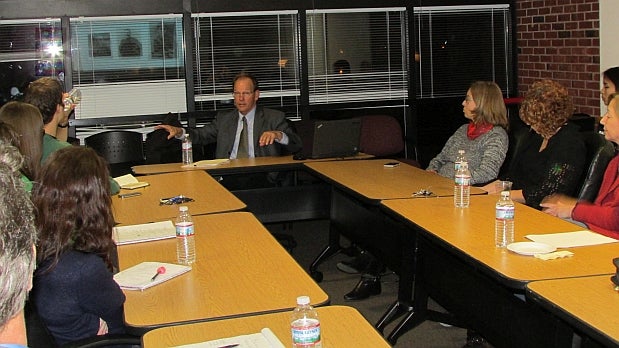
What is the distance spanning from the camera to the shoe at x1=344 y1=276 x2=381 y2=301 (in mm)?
5361

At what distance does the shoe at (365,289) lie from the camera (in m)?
5.36

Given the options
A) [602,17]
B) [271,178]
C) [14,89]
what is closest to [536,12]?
[602,17]

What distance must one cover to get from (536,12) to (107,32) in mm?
4032

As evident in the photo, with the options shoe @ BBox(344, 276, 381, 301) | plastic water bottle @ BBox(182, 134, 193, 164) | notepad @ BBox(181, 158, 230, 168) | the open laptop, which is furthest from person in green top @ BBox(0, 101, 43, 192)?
the open laptop

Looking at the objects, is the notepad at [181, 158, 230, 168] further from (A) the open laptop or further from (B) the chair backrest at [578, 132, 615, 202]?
(B) the chair backrest at [578, 132, 615, 202]

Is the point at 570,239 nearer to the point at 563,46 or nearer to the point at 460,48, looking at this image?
the point at 563,46

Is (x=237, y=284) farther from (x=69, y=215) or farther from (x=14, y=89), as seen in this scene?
(x=14, y=89)

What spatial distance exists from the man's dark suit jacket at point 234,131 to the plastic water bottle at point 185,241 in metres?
3.23

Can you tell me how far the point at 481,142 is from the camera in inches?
215

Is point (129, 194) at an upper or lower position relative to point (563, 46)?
lower

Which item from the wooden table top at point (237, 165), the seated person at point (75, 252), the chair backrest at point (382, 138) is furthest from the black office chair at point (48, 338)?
the chair backrest at point (382, 138)

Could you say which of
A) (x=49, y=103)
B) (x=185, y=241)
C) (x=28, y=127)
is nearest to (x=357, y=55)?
(x=49, y=103)

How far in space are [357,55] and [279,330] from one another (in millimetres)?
6072

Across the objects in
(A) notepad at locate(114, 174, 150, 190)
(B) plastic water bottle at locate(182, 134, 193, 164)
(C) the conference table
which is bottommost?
(C) the conference table
